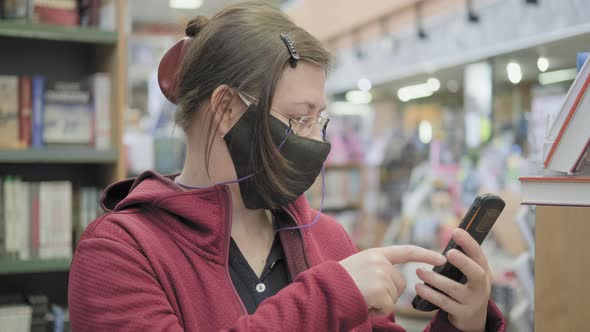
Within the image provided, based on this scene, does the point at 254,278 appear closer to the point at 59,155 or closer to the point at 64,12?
the point at 59,155

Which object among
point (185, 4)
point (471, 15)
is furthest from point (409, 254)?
point (185, 4)

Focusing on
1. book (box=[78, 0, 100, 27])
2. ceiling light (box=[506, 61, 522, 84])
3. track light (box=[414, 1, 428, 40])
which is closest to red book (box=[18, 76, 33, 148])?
book (box=[78, 0, 100, 27])

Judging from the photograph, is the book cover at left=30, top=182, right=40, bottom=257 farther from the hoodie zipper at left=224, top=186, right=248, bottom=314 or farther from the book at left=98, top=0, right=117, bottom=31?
the hoodie zipper at left=224, top=186, right=248, bottom=314

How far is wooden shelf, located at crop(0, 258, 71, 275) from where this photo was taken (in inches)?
99.4

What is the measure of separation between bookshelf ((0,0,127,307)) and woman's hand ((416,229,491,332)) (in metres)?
1.88

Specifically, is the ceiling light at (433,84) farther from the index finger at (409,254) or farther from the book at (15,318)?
the index finger at (409,254)

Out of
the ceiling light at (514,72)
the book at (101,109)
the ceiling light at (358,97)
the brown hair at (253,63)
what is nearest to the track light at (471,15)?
the ceiling light at (514,72)

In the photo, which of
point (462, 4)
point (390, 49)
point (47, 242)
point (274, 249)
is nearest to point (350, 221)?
point (390, 49)

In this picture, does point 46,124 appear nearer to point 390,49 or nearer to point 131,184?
point 131,184

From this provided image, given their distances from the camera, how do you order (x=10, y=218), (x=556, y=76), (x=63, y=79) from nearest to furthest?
(x=10, y=218), (x=63, y=79), (x=556, y=76)

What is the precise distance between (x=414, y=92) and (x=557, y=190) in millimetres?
4638

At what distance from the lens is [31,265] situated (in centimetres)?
258

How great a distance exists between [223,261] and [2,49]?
213cm

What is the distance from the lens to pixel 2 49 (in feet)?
9.41
